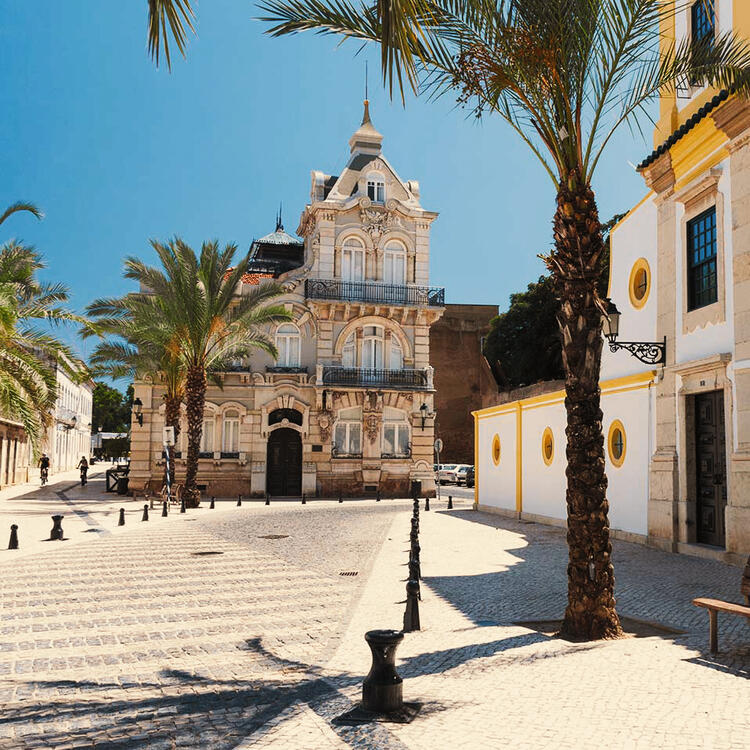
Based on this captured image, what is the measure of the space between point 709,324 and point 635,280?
11.9ft

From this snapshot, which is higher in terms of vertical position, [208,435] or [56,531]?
[208,435]

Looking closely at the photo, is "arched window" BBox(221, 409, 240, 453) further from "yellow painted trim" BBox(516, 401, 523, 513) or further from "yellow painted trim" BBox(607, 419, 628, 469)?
"yellow painted trim" BBox(607, 419, 628, 469)

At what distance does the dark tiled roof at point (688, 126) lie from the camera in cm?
1270

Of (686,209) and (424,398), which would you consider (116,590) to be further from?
(424,398)

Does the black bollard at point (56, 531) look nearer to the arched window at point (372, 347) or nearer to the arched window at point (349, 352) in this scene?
the arched window at point (349, 352)

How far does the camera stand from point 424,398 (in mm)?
34688

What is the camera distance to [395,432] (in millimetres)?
34469

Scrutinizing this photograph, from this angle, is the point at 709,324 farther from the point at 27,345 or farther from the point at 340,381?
the point at 340,381

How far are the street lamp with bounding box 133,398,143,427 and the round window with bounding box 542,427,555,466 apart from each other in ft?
60.8

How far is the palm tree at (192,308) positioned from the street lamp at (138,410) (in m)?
4.54

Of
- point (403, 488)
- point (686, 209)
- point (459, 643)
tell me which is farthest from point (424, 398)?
point (459, 643)

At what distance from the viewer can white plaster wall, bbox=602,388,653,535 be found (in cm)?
1556

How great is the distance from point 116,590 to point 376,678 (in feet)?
20.2

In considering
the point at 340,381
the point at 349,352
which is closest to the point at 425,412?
the point at 340,381
